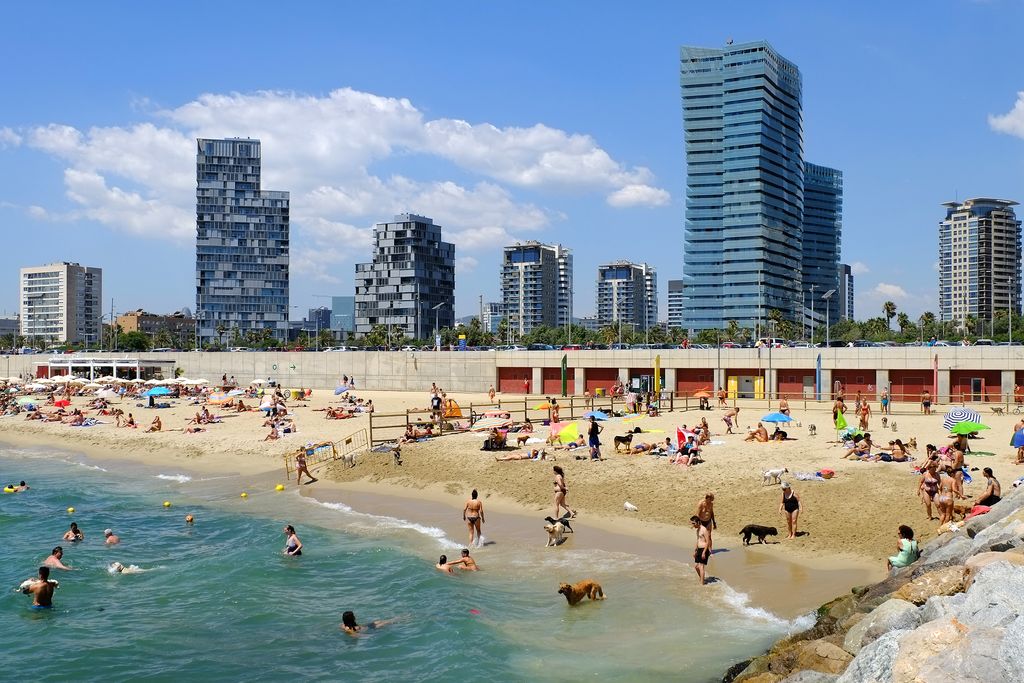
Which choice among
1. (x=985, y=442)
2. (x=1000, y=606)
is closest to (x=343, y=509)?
(x=1000, y=606)

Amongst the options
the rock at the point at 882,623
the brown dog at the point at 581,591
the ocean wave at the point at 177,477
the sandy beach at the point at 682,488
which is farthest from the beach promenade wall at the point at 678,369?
the rock at the point at 882,623

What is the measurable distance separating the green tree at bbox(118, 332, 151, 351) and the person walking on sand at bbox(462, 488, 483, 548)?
14475 cm

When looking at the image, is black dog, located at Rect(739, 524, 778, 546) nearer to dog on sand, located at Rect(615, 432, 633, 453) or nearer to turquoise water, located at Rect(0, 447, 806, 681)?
turquoise water, located at Rect(0, 447, 806, 681)

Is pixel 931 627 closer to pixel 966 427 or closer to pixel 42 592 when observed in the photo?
pixel 42 592

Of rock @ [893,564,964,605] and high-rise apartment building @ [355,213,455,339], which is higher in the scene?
high-rise apartment building @ [355,213,455,339]

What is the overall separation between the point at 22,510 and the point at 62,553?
8222mm

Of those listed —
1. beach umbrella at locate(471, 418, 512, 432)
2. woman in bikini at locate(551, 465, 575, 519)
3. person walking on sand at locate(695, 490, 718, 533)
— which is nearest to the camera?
person walking on sand at locate(695, 490, 718, 533)

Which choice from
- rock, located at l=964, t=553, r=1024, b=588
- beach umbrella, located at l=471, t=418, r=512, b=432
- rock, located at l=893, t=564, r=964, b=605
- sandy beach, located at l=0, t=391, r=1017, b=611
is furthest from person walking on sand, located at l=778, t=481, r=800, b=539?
beach umbrella, located at l=471, t=418, r=512, b=432

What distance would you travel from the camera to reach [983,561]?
1075cm

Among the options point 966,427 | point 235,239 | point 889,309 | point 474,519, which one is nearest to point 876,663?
point 474,519

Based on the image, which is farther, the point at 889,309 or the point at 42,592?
the point at 889,309

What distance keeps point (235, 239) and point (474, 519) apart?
535ft

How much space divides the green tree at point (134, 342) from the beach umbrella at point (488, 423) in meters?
129

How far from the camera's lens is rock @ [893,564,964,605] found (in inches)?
424
